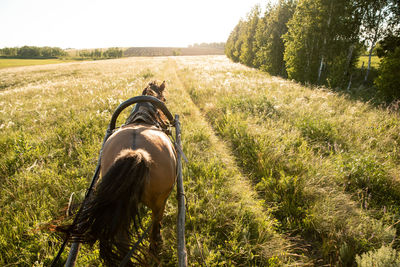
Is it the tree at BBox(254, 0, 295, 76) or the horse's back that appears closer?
the horse's back

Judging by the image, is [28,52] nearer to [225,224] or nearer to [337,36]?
[337,36]

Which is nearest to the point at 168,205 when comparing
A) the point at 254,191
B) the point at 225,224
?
the point at 225,224

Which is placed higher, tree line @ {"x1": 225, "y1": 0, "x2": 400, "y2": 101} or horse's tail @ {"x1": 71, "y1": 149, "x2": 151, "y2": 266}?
tree line @ {"x1": 225, "y1": 0, "x2": 400, "y2": 101}

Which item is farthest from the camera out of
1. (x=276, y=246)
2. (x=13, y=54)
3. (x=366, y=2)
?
(x=13, y=54)

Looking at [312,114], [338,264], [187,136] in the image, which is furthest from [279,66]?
[338,264]

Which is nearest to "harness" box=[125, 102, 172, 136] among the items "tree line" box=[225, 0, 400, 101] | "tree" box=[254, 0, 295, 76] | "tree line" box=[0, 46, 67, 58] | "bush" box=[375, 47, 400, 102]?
"bush" box=[375, 47, 400, 102]

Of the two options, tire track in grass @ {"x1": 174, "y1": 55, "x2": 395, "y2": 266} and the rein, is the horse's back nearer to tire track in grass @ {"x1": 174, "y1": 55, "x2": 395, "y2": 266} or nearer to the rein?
the rein

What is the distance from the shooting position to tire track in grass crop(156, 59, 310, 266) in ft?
7.63

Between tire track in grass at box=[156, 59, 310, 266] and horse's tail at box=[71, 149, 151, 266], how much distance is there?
3.38 feet

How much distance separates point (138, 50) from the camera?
343ft

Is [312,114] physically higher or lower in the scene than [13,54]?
lower

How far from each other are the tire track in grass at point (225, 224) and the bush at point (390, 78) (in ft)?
37.9

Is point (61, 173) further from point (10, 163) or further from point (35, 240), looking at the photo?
point (35, 240)

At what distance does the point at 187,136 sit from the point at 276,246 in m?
3.42
